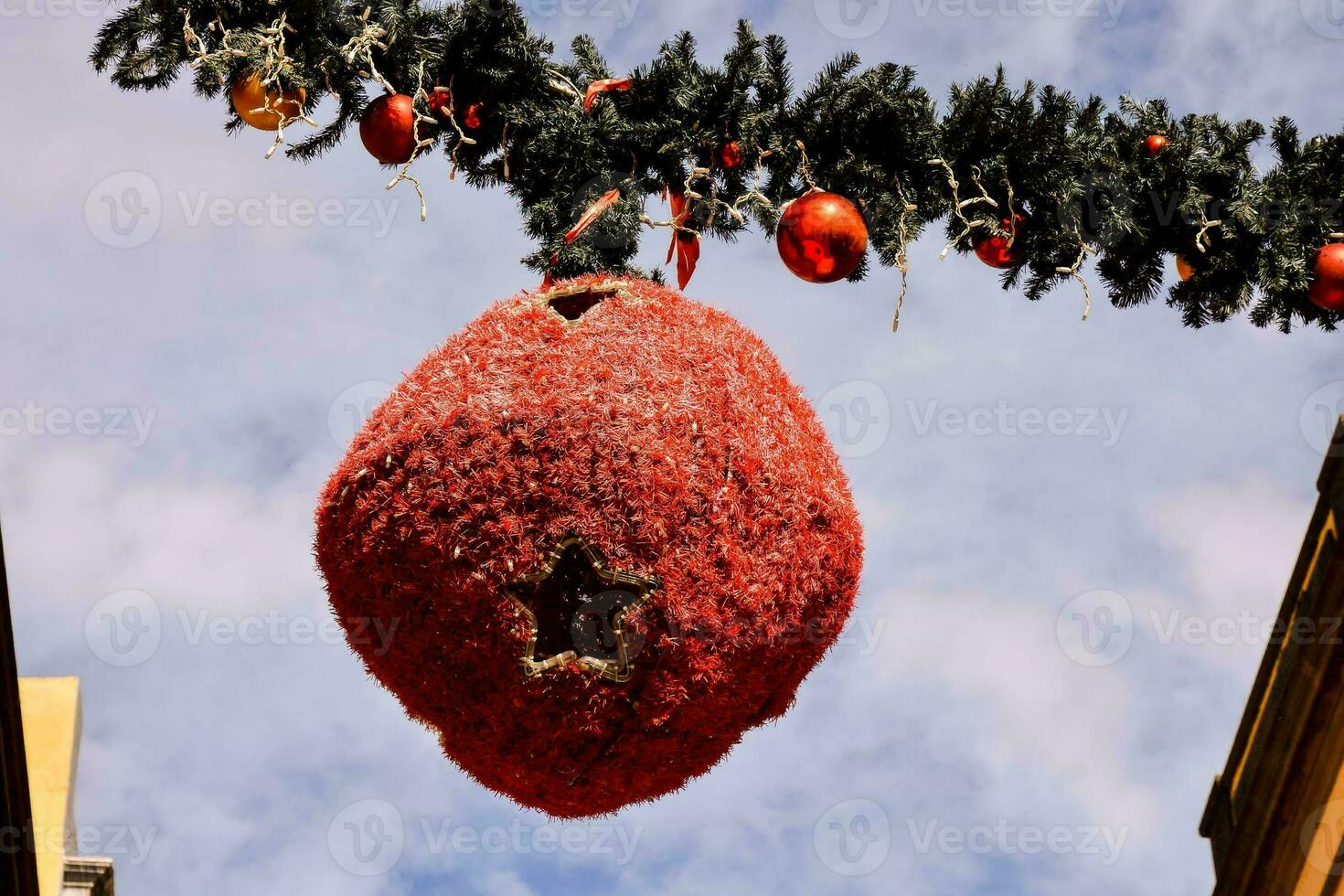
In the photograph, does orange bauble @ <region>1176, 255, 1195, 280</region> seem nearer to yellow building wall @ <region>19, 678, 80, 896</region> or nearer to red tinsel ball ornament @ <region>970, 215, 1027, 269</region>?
red tinsel ball ornament @ <region>970, 215, 1027, 269</region>

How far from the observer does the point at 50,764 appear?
8.02m

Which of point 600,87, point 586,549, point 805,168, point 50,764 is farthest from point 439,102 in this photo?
point 50,764

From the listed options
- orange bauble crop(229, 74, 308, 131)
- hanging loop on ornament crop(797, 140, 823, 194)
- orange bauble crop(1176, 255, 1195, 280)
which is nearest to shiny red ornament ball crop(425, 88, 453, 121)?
orange bauble crop(229, 74, 308, 131)

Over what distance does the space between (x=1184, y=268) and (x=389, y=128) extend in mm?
4015

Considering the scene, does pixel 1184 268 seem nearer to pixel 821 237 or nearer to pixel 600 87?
pixel 821 237

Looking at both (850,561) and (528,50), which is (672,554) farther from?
(528,50)

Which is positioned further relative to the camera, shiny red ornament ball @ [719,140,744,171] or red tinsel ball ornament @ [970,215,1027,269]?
red tinsel ball ornament @ [970,215,1027,269]

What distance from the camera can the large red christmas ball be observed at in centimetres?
488

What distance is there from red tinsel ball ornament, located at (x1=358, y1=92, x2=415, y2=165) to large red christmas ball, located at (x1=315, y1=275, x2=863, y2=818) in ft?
4.79

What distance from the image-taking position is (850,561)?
18.0 feet

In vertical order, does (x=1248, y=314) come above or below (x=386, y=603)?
above

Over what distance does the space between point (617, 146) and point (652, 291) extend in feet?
3.79

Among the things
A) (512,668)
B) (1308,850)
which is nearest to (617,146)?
(512,668)

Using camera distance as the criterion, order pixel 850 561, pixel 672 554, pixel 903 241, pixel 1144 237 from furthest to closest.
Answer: pixel 1144 237
pixel 903 241
pixel 850 561
pixel 672 554
